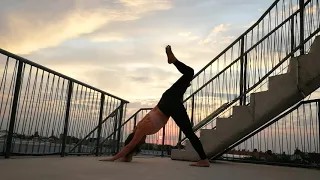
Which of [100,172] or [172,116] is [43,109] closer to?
[172,116]

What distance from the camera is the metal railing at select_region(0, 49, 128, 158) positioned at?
135 inches

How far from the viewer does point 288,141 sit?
6.01m

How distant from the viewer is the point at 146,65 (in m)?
7.68

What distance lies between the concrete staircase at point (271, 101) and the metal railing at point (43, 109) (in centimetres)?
222

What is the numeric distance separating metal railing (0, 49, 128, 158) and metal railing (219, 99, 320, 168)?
2676 millimetres

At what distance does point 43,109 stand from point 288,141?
15.8 feet

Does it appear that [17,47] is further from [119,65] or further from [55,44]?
[119,65]

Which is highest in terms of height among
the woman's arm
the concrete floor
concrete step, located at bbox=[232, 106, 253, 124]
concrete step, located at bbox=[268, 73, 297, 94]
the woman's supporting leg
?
concrete step, located at bbox=[268, 73, 297, 94]

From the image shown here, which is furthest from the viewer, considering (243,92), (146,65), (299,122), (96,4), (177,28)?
(146,65)

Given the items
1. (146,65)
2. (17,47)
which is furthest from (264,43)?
(17,47)

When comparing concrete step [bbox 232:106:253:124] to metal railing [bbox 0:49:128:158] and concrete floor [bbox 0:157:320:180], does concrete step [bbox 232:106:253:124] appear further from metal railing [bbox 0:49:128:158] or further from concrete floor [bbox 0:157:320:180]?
metal railing [bbox 0:49:128:158]

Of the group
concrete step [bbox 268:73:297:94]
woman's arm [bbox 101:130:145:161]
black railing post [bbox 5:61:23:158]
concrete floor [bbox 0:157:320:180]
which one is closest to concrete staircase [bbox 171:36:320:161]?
concrete step [bbox 268:73:297:94]

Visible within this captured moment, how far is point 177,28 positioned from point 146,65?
1.54 meters

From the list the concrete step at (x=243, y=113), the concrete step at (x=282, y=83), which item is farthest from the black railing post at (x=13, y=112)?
the concrete step at (x=282, y=83)
